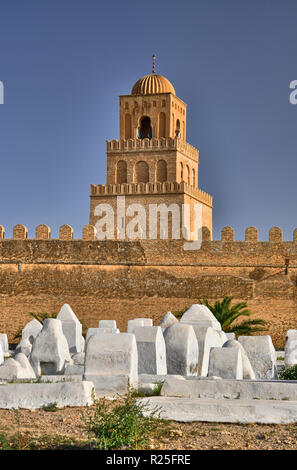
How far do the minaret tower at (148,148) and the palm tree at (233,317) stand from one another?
12.8 m

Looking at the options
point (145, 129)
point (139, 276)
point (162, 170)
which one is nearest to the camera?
point (139, 276)

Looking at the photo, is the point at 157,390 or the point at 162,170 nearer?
the point at 157,390

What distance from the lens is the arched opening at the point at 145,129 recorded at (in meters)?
34.1

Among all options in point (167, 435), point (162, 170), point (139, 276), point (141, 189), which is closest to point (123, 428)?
point (167, 435)

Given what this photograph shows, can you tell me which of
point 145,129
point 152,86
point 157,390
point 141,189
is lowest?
point 157,390

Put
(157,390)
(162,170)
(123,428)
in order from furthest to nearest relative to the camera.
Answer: (162,170) → (157,390) → (123,428)

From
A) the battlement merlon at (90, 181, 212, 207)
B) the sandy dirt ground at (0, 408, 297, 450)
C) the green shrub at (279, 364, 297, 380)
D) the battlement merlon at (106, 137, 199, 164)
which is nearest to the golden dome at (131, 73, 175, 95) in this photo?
the battlement merlon at (106, 137, 199, 164)

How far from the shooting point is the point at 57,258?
21000 millimetres

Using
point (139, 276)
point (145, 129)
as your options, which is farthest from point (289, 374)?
point (145, 129)

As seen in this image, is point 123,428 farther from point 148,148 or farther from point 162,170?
point 148,148

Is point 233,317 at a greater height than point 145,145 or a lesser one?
lesser

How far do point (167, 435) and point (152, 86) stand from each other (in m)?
29.5

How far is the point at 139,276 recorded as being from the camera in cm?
2048

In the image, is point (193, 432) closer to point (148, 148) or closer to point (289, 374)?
point (289, 374)
